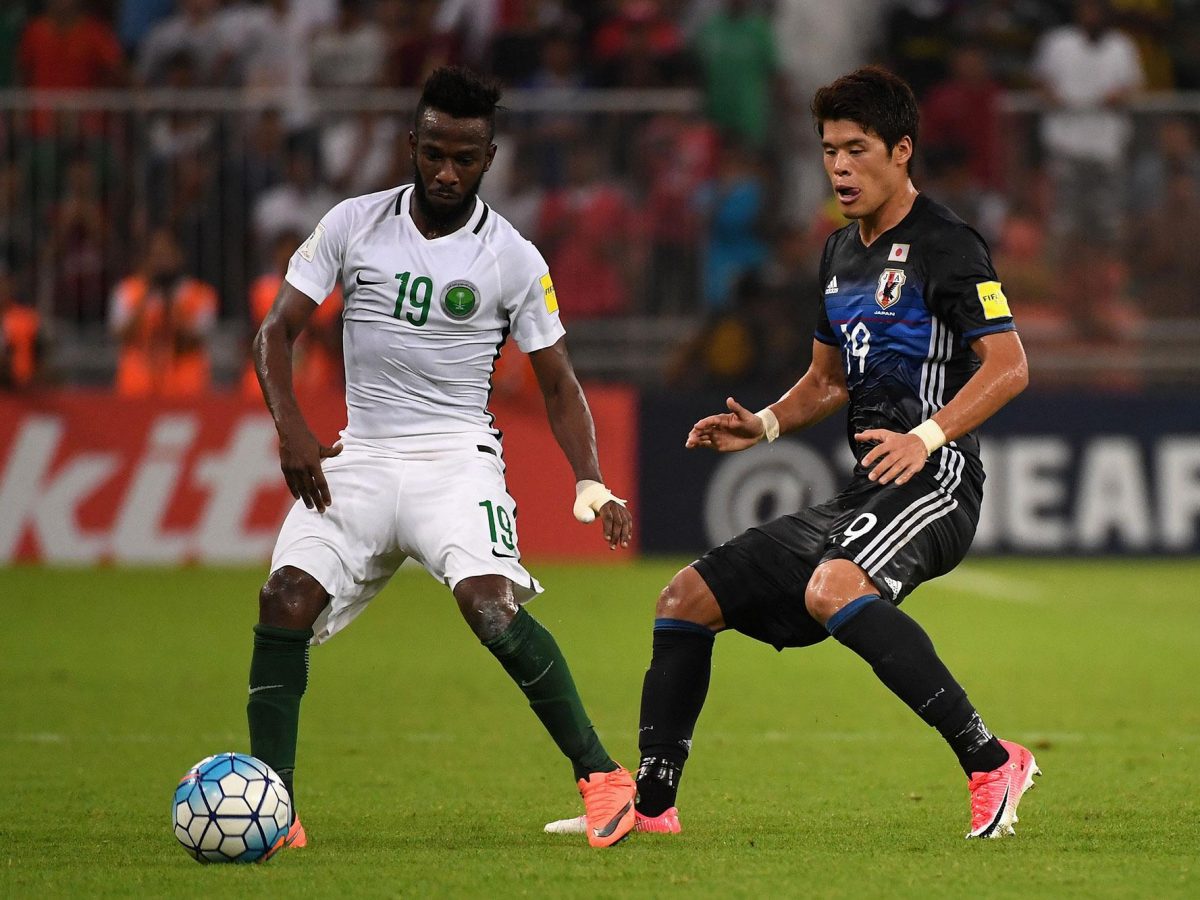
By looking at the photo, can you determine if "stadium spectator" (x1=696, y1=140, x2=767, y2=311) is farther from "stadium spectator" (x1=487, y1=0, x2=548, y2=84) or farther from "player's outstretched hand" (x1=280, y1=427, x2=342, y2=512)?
"player's outstretched hand" (x1=280, y1=427, x2=342, y2=512)

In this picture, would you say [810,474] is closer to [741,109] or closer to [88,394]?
[741,109]

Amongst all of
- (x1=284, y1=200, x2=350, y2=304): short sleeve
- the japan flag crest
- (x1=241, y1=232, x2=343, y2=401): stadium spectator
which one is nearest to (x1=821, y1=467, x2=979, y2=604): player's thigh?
the japan flag crest

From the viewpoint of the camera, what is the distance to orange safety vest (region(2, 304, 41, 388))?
48.4ft

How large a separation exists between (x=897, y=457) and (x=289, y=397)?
1.75 metres

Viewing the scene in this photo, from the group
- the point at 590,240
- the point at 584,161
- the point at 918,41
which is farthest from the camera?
the point at 918,41

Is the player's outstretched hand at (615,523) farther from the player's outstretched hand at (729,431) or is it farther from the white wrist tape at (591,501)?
the player's outstretched hand at (729,431)

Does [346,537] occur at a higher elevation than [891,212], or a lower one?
lower

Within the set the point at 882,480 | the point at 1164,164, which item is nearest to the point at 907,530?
the point at 882,480

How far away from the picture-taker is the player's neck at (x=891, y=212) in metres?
5.75

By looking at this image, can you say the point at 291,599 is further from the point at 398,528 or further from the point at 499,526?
the point at 499,526

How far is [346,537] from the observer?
225 inches

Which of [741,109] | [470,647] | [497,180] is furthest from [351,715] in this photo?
[741,109]

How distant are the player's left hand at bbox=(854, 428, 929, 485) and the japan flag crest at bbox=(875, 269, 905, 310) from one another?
49 cm

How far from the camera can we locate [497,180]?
15.9 m
